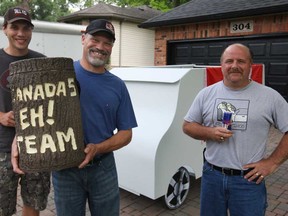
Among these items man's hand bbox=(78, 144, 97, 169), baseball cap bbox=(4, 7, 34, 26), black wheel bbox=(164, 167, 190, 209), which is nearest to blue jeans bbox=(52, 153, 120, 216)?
man's hand bbox=(78, 144, 97, 169)

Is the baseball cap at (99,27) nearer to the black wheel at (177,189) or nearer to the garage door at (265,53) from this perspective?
the black wheel at (177,189)

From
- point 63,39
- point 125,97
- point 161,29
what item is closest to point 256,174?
point 125,97

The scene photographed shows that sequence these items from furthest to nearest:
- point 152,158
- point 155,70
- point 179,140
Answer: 1. point 155,70
2. point 179,140
3. point 152,158

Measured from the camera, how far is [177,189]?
141 inches

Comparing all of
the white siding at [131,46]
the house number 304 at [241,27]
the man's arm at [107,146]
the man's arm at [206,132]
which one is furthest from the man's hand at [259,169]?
the white siding at [131,46]

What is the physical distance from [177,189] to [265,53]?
5.54 m

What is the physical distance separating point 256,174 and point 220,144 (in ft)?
1.05

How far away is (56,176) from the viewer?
76.2 inches

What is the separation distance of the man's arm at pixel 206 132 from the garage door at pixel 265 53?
604 cm

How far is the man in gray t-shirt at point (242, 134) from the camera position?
81.9 inches

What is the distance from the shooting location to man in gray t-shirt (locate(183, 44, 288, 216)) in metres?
2.08

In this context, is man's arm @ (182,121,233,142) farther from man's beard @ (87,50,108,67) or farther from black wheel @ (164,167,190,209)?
black wheel @ (164,167,190,209)

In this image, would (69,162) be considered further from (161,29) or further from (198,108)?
(161,29)

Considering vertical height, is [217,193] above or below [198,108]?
below
